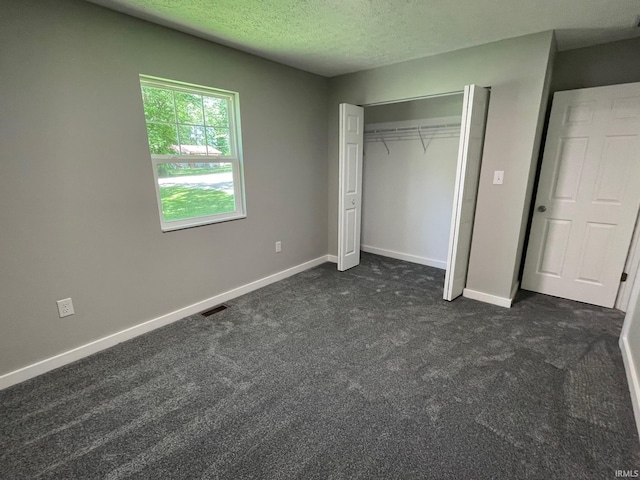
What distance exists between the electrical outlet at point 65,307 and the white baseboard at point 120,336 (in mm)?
277

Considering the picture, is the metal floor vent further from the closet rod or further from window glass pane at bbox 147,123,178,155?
the closet rod

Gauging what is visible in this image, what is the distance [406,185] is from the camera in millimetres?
4234

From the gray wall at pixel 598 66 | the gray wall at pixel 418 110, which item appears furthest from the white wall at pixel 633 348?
the gray wall at pixel 418 110

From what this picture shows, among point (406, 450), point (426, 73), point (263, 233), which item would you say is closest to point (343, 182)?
point (263, 233)

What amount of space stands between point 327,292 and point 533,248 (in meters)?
2.26

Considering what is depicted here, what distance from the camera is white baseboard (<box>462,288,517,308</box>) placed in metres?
2.92

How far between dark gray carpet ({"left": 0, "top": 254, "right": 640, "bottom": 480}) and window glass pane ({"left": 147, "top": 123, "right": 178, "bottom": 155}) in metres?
1.51

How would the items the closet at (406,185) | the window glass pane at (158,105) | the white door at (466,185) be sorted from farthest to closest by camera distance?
the closet at (406,185)
the white door at (466,185)
the window glass pane at (158,105)

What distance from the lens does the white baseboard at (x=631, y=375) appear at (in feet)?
5.42

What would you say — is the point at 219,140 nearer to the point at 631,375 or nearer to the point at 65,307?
the point at 65,307

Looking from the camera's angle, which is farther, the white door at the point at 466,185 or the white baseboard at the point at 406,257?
the white baseboard at the point at 406,257

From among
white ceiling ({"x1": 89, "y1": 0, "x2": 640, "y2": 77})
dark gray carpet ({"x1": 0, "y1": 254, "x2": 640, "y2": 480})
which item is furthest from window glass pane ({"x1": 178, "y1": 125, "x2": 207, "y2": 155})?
dark gray carpet ({"x1": 0, "y1": 254, "x2": 640, "y2": 480})

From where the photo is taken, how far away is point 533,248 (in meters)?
3.19

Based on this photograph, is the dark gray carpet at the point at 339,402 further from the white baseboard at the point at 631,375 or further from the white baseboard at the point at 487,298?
the white baseboard at the point at 487,298
